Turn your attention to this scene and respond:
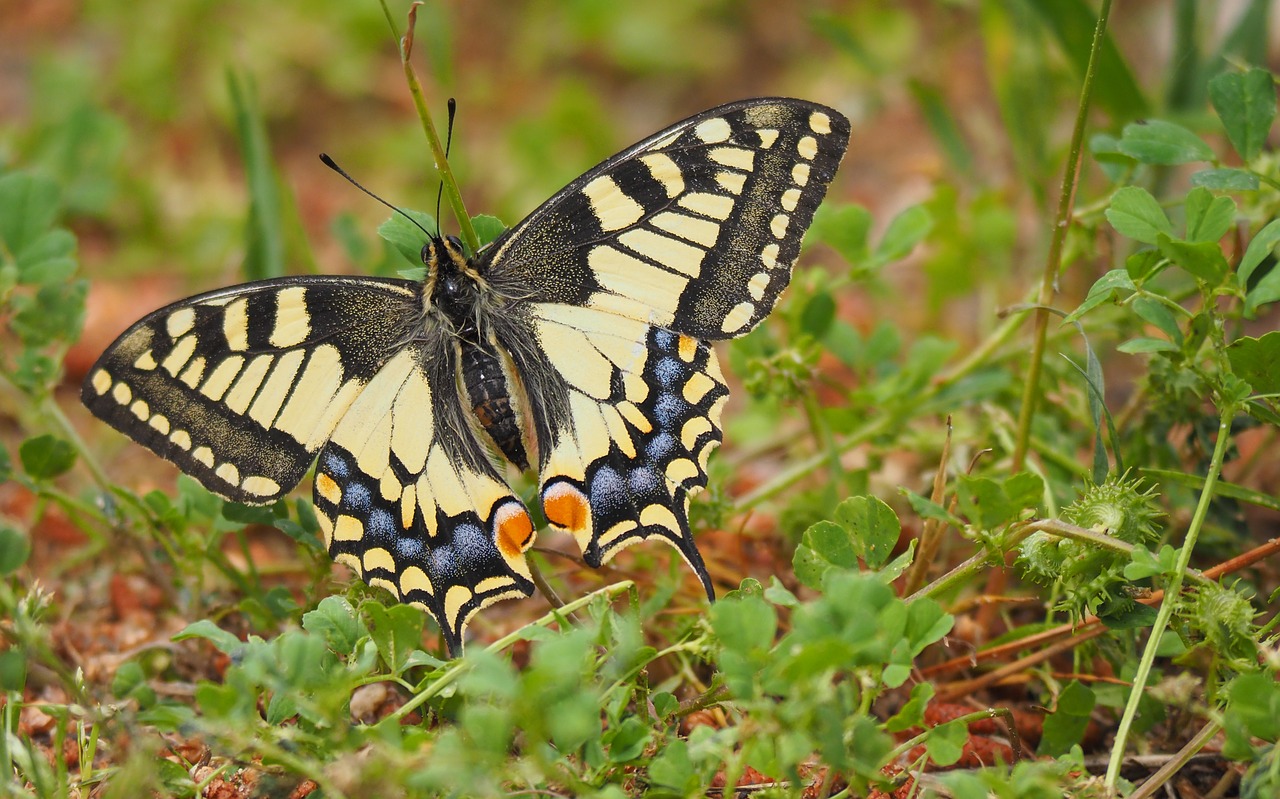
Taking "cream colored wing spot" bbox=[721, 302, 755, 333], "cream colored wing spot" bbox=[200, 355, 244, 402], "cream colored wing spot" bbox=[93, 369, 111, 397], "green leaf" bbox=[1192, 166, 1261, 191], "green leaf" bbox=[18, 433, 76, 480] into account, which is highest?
→ "green leaf" bbox=[1192, 166, 1261, 191]

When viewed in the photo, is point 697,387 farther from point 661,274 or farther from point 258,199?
point 258,199

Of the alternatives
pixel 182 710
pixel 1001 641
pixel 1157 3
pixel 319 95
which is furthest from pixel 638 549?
pixel 1157 3

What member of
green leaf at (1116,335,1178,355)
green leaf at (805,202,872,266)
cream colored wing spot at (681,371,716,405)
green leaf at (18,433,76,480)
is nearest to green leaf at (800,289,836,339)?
green leaf at (805,202,872,266)

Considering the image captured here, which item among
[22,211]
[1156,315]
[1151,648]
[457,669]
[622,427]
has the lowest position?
[1151,648]

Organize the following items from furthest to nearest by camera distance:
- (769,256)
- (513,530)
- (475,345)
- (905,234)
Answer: (905,234) < (475,345) < (769,256) < (513,530)

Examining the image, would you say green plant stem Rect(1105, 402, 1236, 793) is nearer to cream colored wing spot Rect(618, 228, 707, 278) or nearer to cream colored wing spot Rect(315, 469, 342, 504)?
cream colored wing spot Rect(618, 228, 707, 278)

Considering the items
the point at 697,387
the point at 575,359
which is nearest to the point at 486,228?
the point at 575,359

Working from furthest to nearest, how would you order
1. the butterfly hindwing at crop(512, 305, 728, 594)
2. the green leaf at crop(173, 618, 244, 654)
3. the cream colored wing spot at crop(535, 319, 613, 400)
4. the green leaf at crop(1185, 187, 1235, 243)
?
A: the cream colored wing spot at crop(535, 319, 613, 400) → the butterfly hindwing at crop(512, 305, 728, 594) → the green leaf at crop(1185, 187, 1235, 243) → the green leaf at crop(173, 618, 244, 654)
